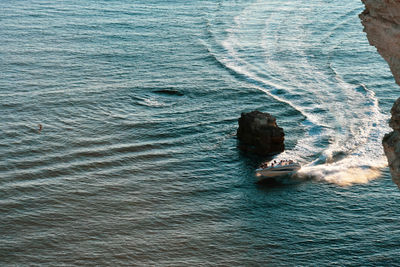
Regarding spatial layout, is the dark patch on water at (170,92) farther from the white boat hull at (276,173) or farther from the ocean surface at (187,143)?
the white boat hull at (276,173)

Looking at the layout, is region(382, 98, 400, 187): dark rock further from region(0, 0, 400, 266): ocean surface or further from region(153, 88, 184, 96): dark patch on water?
region(153, 88, 184, 96): dark patch on water

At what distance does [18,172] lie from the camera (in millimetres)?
45344

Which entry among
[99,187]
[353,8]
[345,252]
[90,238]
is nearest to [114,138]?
[99,187]

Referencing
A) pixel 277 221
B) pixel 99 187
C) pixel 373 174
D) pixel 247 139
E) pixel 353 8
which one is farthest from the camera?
pixel 353 8

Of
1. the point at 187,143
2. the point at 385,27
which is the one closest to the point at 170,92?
the point at 187,143

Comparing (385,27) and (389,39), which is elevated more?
(385,27)

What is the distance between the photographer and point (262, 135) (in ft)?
164

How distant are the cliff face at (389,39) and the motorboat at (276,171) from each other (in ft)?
72.5

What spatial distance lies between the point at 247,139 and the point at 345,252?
1600 centimetres

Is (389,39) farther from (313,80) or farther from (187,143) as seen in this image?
(313,80)

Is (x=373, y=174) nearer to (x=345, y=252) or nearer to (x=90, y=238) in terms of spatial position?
(x=345, y=252)

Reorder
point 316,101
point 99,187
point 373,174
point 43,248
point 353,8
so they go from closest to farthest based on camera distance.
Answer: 1. point 43,248
2. point 99,187
3. point 373,174
4. point 316,101
5. point 353,8

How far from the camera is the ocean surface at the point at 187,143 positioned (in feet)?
124

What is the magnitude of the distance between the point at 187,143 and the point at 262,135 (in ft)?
21.3
